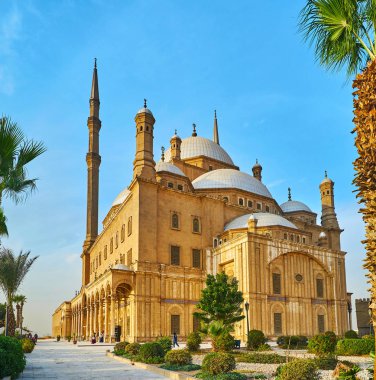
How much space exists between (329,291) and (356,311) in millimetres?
18329

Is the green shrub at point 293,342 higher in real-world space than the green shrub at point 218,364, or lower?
lower

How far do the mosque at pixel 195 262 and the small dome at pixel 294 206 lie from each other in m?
8.05

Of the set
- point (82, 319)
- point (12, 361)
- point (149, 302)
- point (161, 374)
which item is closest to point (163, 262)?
point (149, 302)

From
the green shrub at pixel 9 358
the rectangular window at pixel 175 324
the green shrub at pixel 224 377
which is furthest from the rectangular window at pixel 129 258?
the green shrub at pixel 224 377

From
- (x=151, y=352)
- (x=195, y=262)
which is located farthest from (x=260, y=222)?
(x=151, y=352)

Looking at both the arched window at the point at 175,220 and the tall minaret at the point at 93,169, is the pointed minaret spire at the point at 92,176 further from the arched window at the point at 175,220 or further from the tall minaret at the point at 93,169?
the arched window at the point at 175,220

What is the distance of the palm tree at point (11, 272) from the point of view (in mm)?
28203

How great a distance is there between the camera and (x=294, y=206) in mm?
50938

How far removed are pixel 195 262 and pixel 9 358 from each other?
2665 centimetres

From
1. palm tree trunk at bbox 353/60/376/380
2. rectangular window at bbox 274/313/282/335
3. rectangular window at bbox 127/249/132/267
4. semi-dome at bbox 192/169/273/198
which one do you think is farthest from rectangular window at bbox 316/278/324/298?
palm tree trunk at bbox 353/60/376/380

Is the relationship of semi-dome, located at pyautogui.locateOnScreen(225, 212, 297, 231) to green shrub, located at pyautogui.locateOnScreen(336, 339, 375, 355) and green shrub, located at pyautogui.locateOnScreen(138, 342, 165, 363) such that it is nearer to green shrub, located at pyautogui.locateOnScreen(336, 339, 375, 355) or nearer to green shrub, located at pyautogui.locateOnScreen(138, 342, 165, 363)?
green shrub, located at pyautogui.locateOnScreen(336, 339, 375, 355)

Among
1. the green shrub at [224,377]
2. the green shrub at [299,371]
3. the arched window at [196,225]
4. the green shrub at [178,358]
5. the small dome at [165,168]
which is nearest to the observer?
the green shrub at [299,371]

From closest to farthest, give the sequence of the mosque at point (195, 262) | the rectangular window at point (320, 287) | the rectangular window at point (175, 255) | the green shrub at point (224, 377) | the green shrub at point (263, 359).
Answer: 1. the green shrub at point (224, 377)
2. the green shrub at point (263, 359)
3. the mosque at point (195, 262)
4. the rectangular window at point (175, 255)
5. the rectangular window at point (320, 287)

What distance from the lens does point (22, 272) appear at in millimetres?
28859
